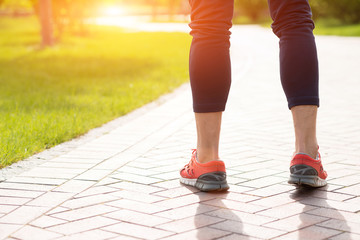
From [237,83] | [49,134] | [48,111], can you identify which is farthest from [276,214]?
[237,83]

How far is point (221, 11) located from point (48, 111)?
3.17 m

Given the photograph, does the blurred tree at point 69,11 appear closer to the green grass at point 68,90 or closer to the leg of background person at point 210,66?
the green grass at point 68,90

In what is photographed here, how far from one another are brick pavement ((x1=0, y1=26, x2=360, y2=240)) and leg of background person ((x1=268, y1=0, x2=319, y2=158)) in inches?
13.0

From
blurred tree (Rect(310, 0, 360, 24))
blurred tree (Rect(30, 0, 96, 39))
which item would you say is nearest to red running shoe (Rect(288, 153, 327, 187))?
blurred tree (Rect(30, 0, 96, 39))

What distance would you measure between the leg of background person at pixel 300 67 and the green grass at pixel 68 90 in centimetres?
181

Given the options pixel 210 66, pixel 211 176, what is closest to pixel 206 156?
pixel 211 176

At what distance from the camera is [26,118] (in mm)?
5215

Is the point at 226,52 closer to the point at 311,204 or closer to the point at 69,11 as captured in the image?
the point at 311,204

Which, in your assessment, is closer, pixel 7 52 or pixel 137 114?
pixel 137 114

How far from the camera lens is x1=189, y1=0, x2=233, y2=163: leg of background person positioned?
117 inches

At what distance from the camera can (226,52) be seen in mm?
3043

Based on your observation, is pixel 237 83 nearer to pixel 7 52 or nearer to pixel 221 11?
pixel 221 11

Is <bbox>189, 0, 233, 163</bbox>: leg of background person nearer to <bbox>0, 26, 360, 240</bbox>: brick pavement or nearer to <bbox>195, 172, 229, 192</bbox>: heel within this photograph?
<bbox>195, 172, 229, 192</bbox>: heel

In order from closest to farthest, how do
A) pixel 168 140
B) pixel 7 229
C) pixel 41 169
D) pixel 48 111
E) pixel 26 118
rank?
pixel 7 229 < pixel 41 169 < pixel 168 140 < pixel 26 118 < pixel 48 111
